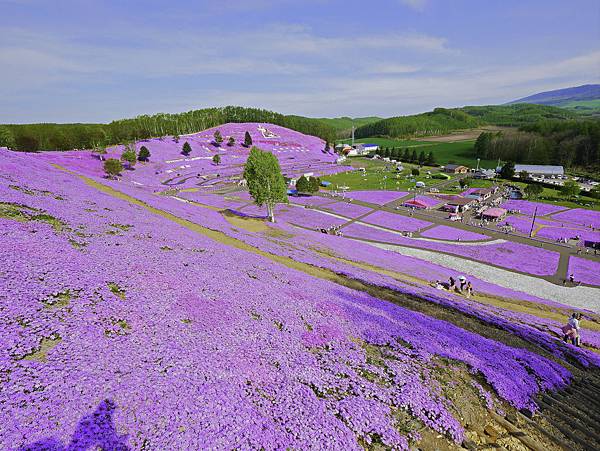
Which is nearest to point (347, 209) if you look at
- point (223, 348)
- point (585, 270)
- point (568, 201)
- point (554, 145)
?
point (585, 270)

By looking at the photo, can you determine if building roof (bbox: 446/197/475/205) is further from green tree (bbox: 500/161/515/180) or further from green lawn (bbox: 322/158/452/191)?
green tree (bbox: 500/161/515/180)

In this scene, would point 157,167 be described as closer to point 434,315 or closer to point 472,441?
point 434,315

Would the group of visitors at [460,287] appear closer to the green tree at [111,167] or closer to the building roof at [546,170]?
the green tree at [111,167]

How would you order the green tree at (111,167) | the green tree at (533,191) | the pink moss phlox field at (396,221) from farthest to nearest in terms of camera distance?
the green tree at (533,191), the green tree at (111,167), the pink moss phlox field at (396,221)

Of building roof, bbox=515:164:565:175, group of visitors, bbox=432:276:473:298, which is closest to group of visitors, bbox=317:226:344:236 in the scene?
group of visitors, bbox=432:276:473:298

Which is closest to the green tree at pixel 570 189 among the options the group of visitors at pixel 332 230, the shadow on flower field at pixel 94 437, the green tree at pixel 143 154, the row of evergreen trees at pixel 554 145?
the row of evergreen trees at pixel 554 145

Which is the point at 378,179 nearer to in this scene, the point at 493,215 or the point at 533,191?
the point at 533,191
